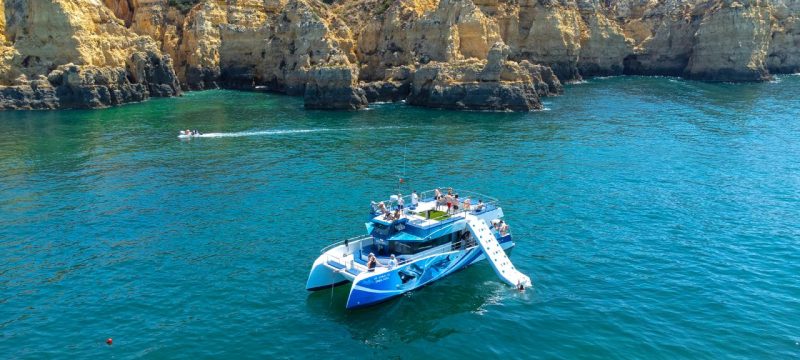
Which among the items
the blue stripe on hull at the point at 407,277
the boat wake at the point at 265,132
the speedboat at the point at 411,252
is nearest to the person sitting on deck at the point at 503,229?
the speedboat at the point at 411,252

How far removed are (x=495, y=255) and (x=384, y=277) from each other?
6.29 meters

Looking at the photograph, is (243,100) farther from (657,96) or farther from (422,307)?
(422,307)

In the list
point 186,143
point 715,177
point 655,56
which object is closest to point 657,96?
point 655,56

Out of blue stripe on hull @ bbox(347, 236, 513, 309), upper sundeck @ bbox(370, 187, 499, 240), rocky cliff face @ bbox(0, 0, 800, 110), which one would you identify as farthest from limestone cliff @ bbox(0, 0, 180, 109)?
blue stripe on hull @ bbox(347, 236, 513, 309)

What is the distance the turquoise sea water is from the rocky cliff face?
18608 millimetres

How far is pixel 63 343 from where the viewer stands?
24.4 m

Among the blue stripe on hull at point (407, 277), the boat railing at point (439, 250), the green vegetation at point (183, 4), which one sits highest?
the green vegetation at point (183, 4)

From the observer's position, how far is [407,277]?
29266 mm

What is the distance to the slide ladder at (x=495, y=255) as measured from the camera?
29797 mm

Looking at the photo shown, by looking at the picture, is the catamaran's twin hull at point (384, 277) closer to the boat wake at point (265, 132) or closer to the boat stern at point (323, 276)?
the boat stern at point (323, 276)

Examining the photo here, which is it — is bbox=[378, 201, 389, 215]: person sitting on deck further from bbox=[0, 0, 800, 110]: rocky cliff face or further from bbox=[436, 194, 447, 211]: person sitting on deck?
bbox=[0, 0, 800, 110]: rocky cliff face

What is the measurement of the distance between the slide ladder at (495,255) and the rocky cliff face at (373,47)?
51.6 metres

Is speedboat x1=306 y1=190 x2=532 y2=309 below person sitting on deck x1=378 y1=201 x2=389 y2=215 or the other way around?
below

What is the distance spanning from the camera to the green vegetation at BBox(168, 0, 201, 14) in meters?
114
